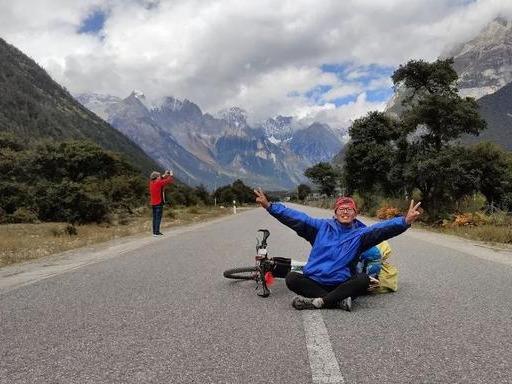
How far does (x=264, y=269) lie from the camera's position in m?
7.32

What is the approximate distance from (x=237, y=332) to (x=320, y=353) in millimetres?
968

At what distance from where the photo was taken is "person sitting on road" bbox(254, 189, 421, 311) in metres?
6.34

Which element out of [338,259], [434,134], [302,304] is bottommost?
[302,304]

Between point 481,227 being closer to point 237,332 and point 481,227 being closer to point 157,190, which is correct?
point 157,190

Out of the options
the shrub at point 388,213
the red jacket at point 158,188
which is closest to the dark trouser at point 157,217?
the red jacket at point 158,188

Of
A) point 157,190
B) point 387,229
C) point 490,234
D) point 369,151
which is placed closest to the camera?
point 387,229

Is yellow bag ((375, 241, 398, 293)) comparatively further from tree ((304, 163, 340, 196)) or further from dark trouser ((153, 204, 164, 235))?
tree ((304, 163, 340, 196))

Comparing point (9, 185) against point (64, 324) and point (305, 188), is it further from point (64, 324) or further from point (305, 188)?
point (305, 188)

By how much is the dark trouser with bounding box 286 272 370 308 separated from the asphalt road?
20 centimetres

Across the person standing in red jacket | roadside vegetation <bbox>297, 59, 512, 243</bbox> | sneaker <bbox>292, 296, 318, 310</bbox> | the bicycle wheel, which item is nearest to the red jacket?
the person standing in red jacket

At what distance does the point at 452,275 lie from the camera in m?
9.13

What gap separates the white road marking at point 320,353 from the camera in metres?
3.98

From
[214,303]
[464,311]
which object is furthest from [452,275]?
[214,303]

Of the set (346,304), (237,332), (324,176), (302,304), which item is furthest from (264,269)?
(324,176)
